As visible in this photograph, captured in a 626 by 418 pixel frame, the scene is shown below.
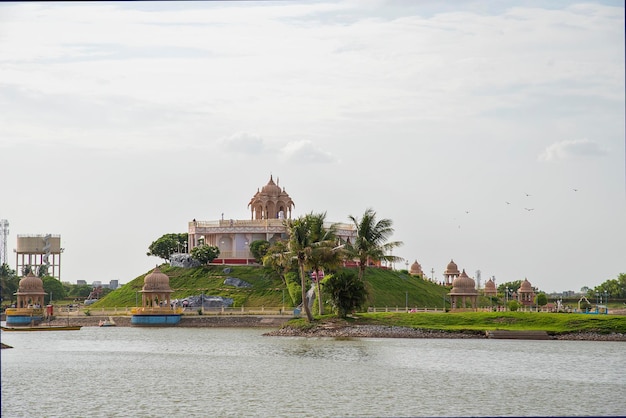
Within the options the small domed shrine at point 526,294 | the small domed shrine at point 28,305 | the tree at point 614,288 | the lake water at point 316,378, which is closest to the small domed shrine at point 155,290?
the small domed shrine at point 28,305

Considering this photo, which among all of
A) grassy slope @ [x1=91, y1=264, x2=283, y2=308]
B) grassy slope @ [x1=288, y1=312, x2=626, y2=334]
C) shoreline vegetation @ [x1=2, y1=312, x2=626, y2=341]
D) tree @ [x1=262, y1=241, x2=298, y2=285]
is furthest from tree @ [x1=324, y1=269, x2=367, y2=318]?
grassy slope @ [x1=91, y1=264, x2=283, y2=308]

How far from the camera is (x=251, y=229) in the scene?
459ft

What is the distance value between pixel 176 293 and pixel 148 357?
5941 centimetres

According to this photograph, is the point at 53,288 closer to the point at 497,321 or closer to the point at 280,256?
the point at 280,256

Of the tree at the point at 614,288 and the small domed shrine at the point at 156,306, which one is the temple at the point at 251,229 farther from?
the tree at the point at 614,288

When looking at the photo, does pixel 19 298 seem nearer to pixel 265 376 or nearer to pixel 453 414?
pixel 265 376

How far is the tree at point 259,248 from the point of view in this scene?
436ft

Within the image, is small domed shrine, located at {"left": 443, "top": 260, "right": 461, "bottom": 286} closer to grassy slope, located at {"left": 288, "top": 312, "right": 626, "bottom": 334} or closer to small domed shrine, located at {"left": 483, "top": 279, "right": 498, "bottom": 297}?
small domed shrine, located at {"left": 483, "top": 279, "right": 498, "bottom": 297}

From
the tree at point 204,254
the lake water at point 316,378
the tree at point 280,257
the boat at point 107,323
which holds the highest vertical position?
the tree at point 204,254

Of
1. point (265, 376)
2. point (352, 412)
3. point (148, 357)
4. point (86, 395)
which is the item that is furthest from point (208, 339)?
point (352, 412)

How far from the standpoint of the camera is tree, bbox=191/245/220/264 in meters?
135

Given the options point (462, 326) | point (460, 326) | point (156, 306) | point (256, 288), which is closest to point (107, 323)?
point (156, 306)

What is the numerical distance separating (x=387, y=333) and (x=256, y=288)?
43.5 m

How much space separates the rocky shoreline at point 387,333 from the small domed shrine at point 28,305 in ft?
139
